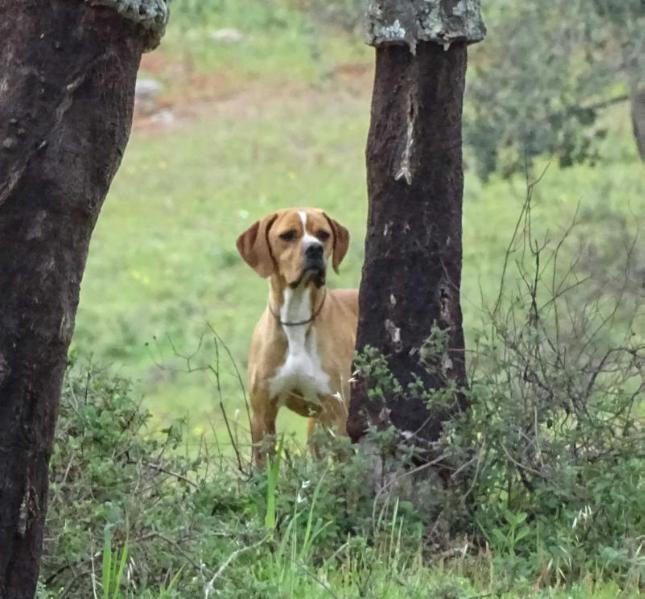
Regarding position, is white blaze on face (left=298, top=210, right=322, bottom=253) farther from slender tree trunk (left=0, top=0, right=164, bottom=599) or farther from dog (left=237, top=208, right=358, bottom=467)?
slender tree trunk (left=0, top=0, right=164, bottom=599)

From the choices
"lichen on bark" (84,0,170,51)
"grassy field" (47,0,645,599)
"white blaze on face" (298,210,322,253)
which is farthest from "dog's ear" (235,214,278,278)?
"lichen on bark" (84,0,170,51)

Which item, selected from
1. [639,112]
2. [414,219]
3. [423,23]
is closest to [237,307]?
[639,112]

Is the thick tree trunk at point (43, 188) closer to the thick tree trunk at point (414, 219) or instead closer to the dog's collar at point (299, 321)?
the thick tree trunk at point (414, 219)

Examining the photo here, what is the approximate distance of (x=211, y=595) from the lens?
476 cm

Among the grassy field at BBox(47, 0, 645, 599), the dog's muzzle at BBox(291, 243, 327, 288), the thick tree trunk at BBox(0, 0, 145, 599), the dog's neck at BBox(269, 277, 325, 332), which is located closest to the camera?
the thick tree trunk at BBox(0, 0, 145, 599)

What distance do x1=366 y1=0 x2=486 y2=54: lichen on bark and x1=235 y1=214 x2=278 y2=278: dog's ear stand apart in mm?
2713

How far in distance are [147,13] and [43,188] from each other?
516mm

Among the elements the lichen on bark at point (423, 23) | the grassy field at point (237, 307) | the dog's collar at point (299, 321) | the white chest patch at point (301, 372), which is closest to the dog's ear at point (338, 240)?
the dog's collar at point (299, 321)

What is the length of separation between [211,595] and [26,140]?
5.22ft

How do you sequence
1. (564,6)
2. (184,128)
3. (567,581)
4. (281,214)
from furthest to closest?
1. (184,128)
2. (564,6)
3. (281,214)
4. (567,581)

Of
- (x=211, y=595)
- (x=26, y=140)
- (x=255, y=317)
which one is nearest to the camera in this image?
(x=26, y=140)

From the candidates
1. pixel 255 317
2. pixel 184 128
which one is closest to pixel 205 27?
pixel 184 128

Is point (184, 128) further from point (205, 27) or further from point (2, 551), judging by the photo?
point (2, 551)

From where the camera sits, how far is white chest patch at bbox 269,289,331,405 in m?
8.64
